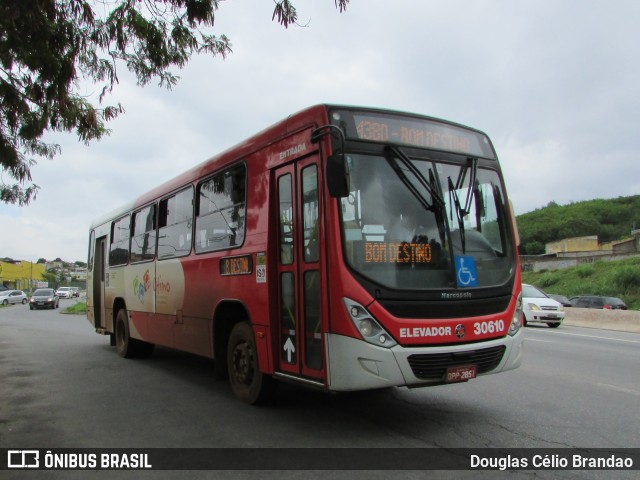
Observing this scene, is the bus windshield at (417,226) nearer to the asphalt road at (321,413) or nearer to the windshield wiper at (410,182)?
the windshield wiper at (410,182)

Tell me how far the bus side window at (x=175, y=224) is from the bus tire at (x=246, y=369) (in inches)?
75.8

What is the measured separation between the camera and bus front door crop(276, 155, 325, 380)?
524 cm

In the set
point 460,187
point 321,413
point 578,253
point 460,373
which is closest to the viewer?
point 460,373

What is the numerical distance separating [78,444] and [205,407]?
1.65 metres

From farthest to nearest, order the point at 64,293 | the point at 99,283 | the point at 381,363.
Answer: the point at 64,293 → the point at 99,283 → the point at 381,363

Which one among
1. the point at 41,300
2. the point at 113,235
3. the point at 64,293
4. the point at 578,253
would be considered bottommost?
the point at 41,300

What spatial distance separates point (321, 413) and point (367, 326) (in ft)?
5.92

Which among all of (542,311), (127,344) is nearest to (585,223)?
(542,311)

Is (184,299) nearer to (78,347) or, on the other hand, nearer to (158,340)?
(158,340)

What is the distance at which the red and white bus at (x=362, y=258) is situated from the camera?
4902 millimetres

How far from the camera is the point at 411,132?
5594mm

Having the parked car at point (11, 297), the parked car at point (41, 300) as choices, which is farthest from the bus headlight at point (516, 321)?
the parked car at point (11, 297)

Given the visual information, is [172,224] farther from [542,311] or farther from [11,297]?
[11,297]

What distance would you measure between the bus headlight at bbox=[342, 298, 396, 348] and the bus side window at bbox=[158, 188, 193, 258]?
12.7 ft
